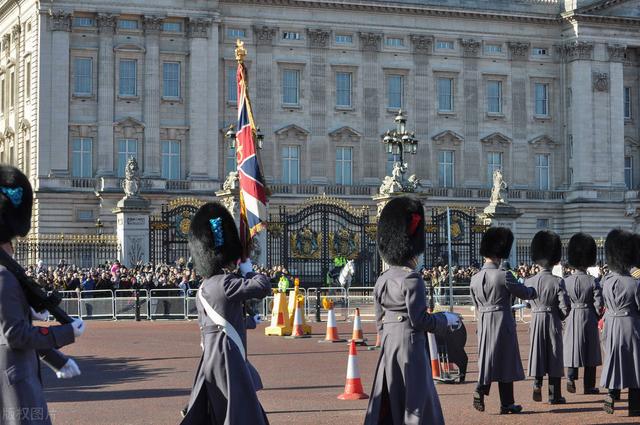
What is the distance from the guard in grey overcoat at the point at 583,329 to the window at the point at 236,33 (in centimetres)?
4089

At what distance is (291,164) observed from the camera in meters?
55.9

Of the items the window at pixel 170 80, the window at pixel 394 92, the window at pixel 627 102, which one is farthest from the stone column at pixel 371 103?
the window at pixel 627 102

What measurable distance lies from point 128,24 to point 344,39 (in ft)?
32.6

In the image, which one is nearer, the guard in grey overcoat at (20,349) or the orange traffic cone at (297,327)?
the guard in grey overcoat at (20,349)

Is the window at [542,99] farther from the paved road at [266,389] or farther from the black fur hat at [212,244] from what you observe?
the black fur hat at [212,244]

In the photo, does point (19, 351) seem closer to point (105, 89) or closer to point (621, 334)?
point (621, 334)

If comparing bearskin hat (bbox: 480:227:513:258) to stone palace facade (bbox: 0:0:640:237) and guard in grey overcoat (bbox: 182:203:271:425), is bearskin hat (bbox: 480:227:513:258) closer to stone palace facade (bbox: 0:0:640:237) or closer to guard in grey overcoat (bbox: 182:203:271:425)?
guard in grey overcoat (bbox: 182:203:271:425)

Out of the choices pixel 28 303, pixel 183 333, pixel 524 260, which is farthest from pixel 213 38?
pixel 28 303

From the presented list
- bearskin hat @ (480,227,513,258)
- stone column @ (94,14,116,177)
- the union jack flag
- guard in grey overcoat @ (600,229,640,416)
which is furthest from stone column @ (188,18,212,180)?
guard in grey overcoat @ (600,229,640,416)

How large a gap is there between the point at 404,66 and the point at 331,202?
20275 mm

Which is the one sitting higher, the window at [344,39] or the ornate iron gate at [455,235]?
the window at [344,39]

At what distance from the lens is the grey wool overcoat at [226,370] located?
9.52m

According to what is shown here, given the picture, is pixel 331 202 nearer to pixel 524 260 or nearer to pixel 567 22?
pixel 524 260

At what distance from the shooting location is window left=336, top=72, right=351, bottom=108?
56.8 meters
